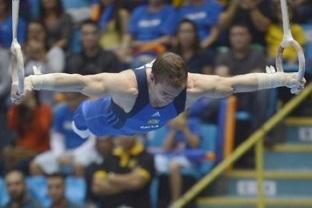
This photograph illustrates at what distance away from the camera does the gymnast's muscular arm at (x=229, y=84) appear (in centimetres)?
759

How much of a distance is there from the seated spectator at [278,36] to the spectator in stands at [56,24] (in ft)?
7.24

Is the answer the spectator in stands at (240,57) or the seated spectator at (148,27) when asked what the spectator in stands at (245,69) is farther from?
the seated spectator at (148,27)

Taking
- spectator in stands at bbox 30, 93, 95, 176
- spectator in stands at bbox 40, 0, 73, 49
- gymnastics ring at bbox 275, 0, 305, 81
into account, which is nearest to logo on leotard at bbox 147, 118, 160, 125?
gymnastics ring at bbox 275, 0, 305, 81

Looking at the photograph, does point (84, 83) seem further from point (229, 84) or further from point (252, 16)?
point (252, 16)

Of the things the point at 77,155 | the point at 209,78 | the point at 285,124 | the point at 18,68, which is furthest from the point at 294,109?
the point at 18,68

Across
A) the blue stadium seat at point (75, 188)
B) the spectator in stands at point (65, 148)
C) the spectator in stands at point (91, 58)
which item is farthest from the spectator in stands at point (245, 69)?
the blue stadium seat at point (75, 188)

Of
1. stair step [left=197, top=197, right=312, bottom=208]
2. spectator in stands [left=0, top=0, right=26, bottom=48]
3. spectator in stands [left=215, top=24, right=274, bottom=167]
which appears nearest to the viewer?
stair step [left=197, top=197, right=312, bottom=208]

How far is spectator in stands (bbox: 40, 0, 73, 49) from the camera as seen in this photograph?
462 inches

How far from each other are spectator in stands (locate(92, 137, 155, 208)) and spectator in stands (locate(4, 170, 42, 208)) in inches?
24.9

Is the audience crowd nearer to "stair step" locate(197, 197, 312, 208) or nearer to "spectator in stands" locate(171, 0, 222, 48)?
"spectator in stands" locate(171, 0, 222, 48)

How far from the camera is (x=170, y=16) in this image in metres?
11.4

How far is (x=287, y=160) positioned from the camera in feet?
34.9

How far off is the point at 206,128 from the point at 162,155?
1.65 feet

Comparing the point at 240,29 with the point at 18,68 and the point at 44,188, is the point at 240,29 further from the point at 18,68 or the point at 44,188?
the point at 18,68
